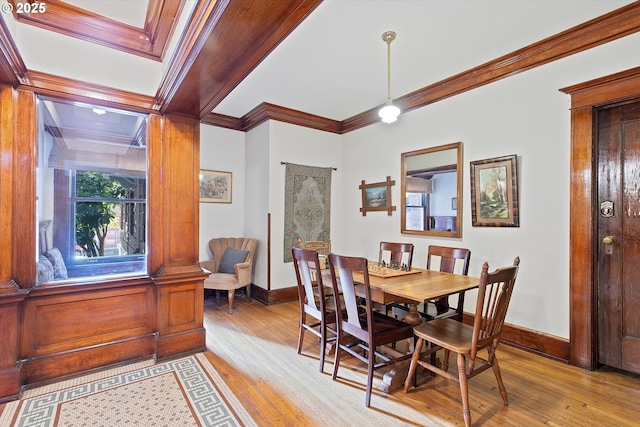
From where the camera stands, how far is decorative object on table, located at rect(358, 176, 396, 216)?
170 inches

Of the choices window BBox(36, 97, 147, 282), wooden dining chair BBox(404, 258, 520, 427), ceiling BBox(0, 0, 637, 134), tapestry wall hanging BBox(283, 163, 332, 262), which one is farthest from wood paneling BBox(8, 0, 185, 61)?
wooden dining chair BBox(404, 258, 520, 427)

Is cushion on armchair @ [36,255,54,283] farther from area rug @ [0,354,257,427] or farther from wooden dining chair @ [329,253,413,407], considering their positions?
wooden dining chair @ [329,253,413,407]

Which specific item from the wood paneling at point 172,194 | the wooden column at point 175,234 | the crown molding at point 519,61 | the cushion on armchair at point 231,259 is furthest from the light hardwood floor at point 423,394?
the crown molding at point 519,61

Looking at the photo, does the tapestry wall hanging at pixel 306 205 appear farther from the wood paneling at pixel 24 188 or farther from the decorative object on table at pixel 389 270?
the wood paneling at pixel 24 188

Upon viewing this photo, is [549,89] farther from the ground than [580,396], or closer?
farther from the ground

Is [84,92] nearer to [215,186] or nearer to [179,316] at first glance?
[179,316]

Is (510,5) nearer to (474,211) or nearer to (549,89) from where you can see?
(549,89)

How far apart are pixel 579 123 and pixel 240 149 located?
164 inches

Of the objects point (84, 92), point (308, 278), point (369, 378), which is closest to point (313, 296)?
point (308, 278)

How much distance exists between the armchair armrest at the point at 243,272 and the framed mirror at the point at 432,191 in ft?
7.09

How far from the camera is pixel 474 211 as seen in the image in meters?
3.32

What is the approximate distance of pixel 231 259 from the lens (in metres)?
4.38

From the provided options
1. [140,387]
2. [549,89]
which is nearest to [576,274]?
[549,89]

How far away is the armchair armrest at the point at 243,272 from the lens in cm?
411
